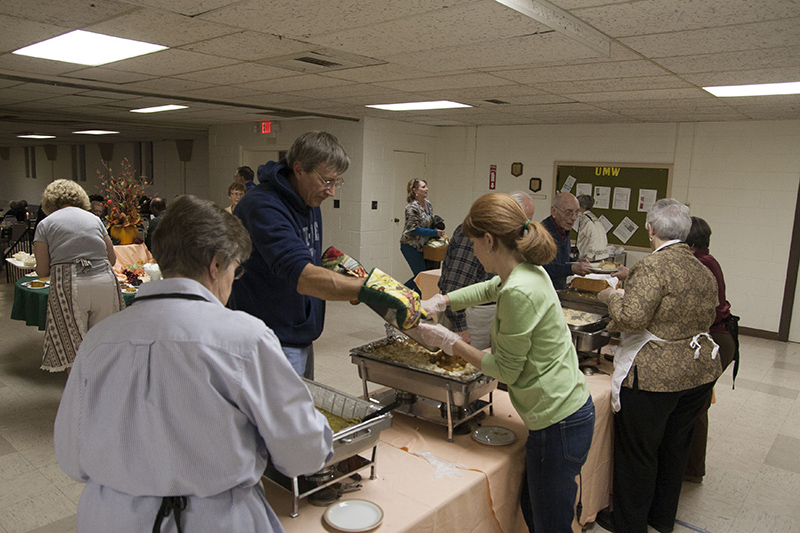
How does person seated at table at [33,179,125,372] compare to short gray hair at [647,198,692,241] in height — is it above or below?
below

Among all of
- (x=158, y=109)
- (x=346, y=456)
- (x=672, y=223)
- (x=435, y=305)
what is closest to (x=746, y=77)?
(x=672, y=223)

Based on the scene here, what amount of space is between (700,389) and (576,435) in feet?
3.33

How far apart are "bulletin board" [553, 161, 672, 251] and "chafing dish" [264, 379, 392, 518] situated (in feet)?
19.4

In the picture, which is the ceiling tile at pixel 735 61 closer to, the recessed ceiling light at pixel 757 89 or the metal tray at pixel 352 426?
the recessed ceiling light at pixel 757 89

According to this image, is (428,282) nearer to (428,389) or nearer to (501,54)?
(501,54)

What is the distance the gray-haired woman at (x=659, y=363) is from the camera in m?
2.34

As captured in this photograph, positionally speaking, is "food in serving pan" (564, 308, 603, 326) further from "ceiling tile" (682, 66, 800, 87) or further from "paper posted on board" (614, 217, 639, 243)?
"paper posted on board" (614, 217, 639, 243)

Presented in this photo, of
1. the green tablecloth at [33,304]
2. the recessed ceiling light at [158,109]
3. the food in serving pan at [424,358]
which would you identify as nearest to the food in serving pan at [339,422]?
the food in serving pan at [424,358]

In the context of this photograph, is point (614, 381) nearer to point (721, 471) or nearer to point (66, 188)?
point (721, 471)

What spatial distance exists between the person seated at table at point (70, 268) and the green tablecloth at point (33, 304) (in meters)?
0.33

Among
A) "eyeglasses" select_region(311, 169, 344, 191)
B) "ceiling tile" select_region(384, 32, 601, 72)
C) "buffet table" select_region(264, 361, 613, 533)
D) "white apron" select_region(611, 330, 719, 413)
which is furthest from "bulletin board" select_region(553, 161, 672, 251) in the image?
"eyeglasses" select_region(311, 169, 344, 191)

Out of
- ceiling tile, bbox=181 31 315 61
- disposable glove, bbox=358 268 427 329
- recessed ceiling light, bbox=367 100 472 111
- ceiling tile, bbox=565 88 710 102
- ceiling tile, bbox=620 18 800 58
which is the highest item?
recessed ceiling light, bbox=367 100 472 111

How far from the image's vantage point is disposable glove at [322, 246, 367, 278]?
6.11ft

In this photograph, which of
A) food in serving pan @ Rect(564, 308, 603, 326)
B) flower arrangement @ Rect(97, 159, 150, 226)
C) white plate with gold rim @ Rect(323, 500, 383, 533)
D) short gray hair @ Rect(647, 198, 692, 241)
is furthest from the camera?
flower arrangement @ Rect(97, 159, 150, 226)
